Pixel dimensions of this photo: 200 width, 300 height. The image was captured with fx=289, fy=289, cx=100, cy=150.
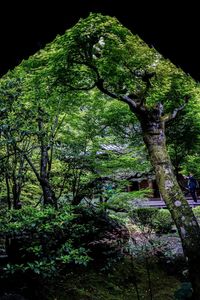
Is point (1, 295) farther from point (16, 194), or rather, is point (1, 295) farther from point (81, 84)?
point (81, 84)

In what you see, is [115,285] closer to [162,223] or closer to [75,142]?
[75,142]

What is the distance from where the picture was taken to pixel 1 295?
6004 mm

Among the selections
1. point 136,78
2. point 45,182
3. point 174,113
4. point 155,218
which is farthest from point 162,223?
point 136,78

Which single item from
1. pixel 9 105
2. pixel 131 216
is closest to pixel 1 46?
pixel 9 105

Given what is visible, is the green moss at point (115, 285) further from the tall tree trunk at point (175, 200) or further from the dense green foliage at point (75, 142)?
the tall tree trunk at point (175, 200)

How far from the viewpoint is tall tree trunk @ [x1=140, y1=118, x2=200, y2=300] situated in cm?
732

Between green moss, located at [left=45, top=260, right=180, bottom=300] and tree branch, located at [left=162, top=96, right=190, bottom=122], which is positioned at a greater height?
→ tree branch, located at [left=162, top=96, right=190, bottom=122]

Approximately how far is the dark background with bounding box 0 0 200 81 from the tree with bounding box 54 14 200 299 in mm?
4874

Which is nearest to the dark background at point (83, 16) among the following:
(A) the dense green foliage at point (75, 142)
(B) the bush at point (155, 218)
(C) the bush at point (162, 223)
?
(A) the dense green foliage at point (75, 142)

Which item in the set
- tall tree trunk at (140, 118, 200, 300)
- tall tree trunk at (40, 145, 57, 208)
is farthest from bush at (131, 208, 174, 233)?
tall tree trunk at (40, 145, 57, 208)

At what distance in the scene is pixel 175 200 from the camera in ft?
26.7

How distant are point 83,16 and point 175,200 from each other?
6.62m

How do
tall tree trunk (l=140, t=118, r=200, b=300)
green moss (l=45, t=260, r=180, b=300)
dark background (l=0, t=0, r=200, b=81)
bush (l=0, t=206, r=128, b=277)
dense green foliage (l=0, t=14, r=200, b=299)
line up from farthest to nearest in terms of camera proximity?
tall tree trunk (l=140, t=118, r=200, b=300) < green moss (l=45, t=260, r=180, b=300) < dense green foliage (l=0, t=14, r=200, b=299) < bush (l=0, t=206, r=128, b=277) < dark background (l=0, t=0, r=200, b=81)

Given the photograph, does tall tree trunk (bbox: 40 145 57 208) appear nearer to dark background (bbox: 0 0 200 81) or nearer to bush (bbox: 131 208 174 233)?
bush (bbox: 131 208 174 233)
